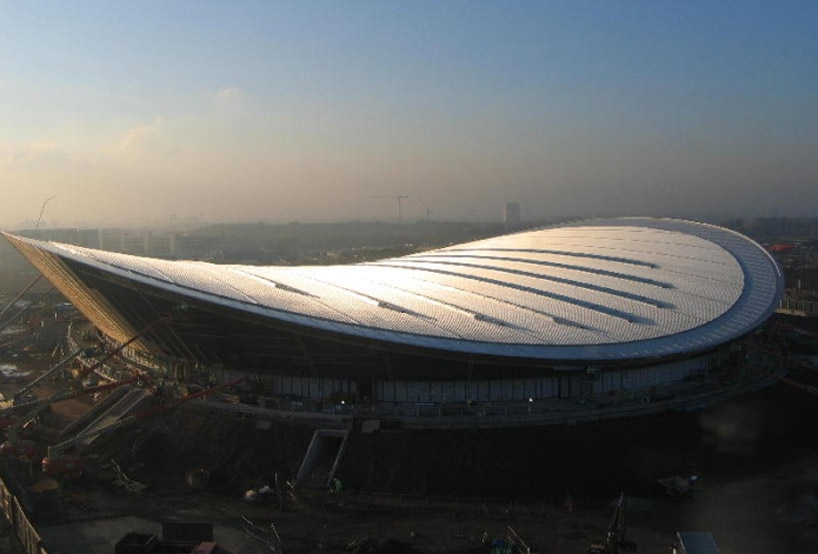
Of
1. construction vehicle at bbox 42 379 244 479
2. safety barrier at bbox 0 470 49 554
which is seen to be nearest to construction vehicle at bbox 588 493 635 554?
safety barrier at bbox 0 470 49 554

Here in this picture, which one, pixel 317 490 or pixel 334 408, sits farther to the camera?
pixel 334 408

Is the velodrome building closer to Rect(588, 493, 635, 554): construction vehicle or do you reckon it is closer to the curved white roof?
the curved white roof

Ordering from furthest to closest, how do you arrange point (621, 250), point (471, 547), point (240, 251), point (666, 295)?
point (240, 251) → point (621, 250) → point (666, 295) → point (471, 547)

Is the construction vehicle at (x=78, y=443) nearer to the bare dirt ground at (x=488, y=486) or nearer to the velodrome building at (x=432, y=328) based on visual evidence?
the bare dirt ground at (x=488, y=486)

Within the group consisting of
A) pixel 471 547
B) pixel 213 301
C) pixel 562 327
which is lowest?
pixel 471 547

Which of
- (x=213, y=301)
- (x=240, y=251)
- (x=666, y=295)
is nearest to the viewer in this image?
(x=213, y=301)

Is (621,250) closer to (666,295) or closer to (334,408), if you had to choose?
(666,295)

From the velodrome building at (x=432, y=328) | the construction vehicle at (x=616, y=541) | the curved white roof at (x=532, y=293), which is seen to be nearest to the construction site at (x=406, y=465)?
the construction vehicle at (x=616, y=541)

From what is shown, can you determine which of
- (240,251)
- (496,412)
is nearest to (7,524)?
(496,412)

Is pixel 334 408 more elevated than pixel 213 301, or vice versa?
pixel 213 301
